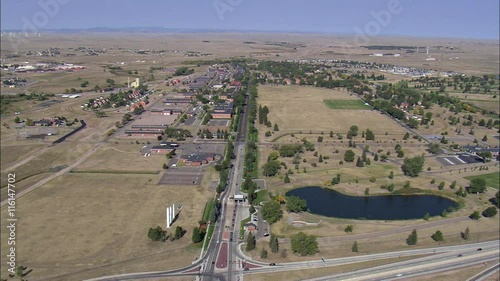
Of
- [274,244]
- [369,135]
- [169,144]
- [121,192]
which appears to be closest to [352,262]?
[274,244]

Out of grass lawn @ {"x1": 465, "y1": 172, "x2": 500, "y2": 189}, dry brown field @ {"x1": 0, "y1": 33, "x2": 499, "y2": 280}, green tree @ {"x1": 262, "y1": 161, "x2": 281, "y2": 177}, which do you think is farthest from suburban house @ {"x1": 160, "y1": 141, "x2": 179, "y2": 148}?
grass lawn @ {"x1": 465, "y1": 172, "x2": 500, "y2": 189}

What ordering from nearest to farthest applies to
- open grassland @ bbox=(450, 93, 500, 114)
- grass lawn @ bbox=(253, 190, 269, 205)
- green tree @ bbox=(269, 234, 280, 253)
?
green tree @ bbox=(269, 234, 280, 253) < grass lawn @ bbox=(253, 190, 269, 205) < open grassland @ bbox=(450, 93, 500, 114)

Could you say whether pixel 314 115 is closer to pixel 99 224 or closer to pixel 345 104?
pixel 345 104

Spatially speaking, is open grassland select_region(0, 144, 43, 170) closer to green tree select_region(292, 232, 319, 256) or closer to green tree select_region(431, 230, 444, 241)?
green tree select_region(292, 232, 319, 256)

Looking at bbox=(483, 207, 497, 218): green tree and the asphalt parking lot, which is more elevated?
the asphalt parking lot

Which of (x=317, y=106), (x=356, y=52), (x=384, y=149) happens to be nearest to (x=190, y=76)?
(x=317, y=106)

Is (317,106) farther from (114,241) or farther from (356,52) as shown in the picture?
(356,52)
